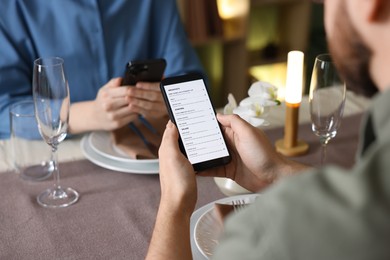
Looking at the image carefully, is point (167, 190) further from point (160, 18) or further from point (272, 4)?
point (272, 4)

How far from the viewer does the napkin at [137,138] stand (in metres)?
1.22

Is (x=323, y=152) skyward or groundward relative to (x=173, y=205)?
groundward

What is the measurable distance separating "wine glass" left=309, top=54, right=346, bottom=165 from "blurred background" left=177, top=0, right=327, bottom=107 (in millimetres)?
1476

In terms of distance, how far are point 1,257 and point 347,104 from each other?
0.98m

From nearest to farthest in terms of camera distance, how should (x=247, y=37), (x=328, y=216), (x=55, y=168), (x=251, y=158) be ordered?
(x=328, y=216)
(x=251, y=158)
(x=55, y=168)
(x=247, y=37)

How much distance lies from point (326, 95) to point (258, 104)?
133 millimetres

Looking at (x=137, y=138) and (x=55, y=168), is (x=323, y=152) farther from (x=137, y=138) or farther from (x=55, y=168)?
(x=55, y=168)

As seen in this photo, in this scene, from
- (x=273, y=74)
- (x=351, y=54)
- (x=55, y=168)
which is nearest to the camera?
(x=351, y=54)

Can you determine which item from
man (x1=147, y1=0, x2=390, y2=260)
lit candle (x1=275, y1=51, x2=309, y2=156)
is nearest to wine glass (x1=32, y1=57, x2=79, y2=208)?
lit candle (x1=275, y1=51, x2=309, y2=156)

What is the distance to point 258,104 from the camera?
112cm

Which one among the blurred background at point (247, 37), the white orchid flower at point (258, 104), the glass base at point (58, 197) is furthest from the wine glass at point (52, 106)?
the blurred background at point (247, 37)

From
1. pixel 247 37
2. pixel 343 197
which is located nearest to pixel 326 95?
pixel 343 197

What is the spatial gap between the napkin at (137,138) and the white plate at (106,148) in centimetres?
1

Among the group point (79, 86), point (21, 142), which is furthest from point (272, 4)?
point (21, 142)
